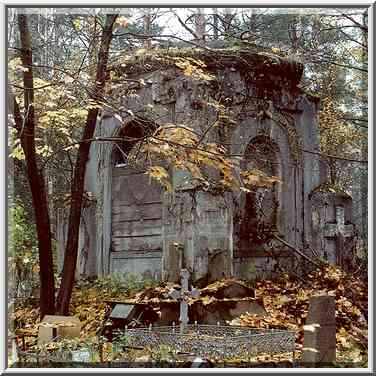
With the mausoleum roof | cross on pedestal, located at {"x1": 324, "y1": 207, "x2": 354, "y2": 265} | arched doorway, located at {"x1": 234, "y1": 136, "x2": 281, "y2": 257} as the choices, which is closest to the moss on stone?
cross on pedestal, located at {"x1": 324, "y1": 207, "x2": 354, "y2": 265}

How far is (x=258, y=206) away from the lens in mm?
6668

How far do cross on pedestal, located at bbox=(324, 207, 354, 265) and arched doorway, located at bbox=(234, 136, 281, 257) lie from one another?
1.69ft

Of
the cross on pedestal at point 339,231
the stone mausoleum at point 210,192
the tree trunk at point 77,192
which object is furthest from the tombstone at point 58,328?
the cross on pedestal at point 339,231

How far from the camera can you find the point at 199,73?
22.1 feet

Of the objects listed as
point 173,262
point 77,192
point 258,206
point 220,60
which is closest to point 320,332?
point 258,206

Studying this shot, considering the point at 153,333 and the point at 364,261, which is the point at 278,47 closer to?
the point at 364,261

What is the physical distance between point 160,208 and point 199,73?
1.36 meters

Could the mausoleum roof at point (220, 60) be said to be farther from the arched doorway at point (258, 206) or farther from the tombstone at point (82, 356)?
the tombstone at point (82, 356)

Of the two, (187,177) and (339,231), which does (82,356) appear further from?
(339,231)

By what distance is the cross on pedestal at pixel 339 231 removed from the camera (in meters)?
6.41

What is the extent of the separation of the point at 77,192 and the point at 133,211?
1.97 ft

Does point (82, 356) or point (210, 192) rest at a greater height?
point (210, 192)

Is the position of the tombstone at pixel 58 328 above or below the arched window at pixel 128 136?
below

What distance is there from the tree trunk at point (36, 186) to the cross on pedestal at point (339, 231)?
2.63m
